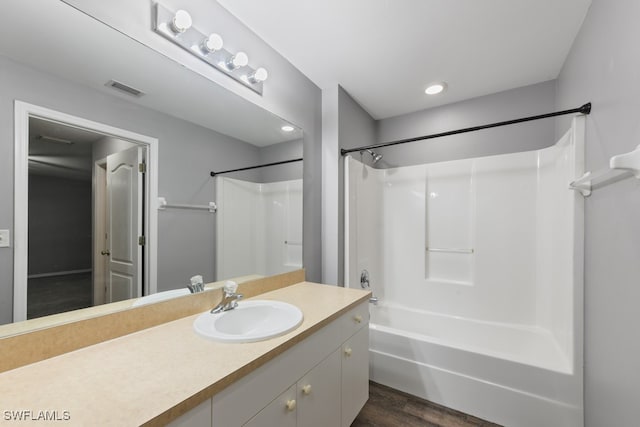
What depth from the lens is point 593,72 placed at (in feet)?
4.49

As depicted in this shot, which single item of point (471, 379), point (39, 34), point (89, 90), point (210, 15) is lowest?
point (471, 379)

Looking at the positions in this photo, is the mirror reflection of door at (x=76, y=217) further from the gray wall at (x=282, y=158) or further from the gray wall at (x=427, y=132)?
the gray wall at (x=427, y=132)

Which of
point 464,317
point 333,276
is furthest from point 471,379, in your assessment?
point 333,276

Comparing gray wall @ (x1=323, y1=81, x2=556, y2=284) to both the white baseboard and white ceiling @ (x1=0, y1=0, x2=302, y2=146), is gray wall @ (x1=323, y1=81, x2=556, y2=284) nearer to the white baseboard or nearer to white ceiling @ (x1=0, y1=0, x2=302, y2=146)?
the white baseboard

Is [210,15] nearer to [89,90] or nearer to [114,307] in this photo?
[89,90]

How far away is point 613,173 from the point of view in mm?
1149

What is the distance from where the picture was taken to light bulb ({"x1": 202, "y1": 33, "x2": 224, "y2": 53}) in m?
1.28

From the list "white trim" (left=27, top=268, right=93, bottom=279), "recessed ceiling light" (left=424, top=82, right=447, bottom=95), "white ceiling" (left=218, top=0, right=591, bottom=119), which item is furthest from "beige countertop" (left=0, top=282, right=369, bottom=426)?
"recessed ceiling light" (left=424, top=82, right=447, bottom=95)

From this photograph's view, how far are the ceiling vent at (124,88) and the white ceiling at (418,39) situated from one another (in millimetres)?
710

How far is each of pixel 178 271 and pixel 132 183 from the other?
0.44m

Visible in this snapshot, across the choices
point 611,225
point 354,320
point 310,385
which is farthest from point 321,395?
point 611,225

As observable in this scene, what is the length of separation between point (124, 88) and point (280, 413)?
138 centimetres

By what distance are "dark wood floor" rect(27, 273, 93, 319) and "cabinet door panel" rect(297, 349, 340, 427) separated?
2.86 feet

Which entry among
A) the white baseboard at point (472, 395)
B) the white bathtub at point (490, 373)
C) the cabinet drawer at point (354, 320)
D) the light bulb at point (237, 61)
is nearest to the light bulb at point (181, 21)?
the light bulb at point (237, 61)
